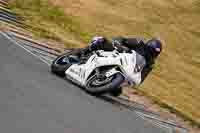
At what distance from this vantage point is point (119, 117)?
11.2 m

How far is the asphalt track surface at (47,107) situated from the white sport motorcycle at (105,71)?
0.94ft

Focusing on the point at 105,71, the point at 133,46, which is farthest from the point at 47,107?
the point at 133,46

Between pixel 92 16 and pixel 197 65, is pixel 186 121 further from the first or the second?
pixel 92 16

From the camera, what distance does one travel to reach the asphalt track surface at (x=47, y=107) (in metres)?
8.63

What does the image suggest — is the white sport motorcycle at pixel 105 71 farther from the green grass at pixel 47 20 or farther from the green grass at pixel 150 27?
the green grass at pixel 47 20

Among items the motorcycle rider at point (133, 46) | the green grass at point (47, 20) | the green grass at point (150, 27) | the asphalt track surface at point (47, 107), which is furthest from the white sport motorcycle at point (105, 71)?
the green grass at point (47, 20)

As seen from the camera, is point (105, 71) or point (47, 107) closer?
point (47, 107)

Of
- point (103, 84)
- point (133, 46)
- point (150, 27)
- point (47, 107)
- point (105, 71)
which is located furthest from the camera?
point (150, 27)

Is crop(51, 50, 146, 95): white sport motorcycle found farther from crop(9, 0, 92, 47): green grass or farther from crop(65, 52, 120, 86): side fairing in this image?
crop(9, 0, 92, 47): green grass

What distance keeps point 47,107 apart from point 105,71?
292cm

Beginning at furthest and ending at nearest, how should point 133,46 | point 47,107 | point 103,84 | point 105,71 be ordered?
point 133,46 < point 105,71 < point 103,84 < point 47,107

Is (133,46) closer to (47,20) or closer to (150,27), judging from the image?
(47,20)

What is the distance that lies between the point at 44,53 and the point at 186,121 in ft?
13.5

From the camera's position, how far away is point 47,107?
9570 mm
